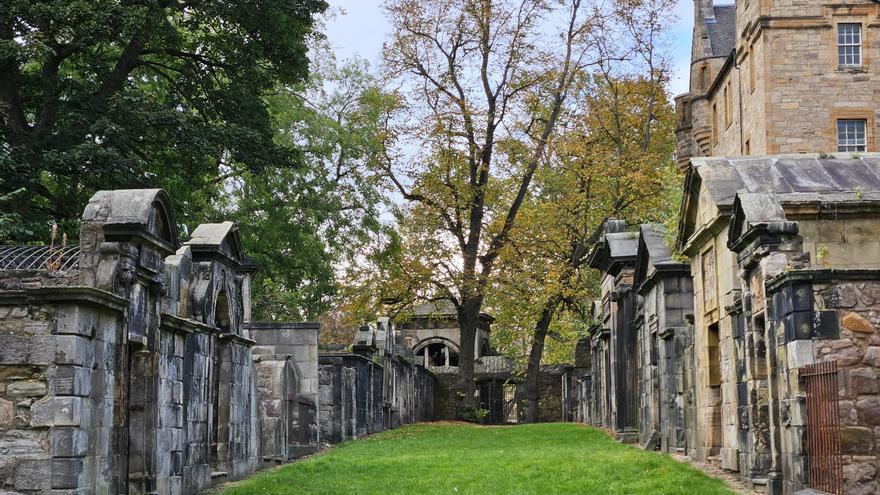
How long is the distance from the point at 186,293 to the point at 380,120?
26.4 metres

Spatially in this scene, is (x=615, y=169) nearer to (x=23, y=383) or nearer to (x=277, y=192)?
(x=277, y=192)

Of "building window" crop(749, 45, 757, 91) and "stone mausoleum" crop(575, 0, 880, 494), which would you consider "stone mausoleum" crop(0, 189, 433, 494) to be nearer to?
"stone mausoleum" crop(575, 0, 880, 494)

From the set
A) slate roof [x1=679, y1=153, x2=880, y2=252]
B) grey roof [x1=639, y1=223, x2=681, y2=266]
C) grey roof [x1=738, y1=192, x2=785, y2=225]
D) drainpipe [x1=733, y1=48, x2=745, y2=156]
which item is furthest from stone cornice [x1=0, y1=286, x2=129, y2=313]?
drainpipe [x1=733, y1=48, x2=745, y2=156]

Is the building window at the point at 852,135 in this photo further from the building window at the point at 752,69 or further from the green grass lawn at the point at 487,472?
the green grass lawn at the point at 487,472

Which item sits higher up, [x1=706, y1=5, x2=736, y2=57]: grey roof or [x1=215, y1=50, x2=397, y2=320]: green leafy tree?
[x1=706, y1=5, x2=736, y2=57]: grey roof

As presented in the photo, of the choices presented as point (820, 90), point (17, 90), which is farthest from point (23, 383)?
point (820, 90)

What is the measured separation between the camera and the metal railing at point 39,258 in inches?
504

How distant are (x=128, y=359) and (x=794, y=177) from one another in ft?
31.8

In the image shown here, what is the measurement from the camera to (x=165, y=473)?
47.3 feet

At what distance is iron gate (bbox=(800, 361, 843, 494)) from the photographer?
36.4 feet

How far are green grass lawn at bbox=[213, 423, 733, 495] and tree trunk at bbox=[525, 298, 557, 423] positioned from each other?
1324 cm

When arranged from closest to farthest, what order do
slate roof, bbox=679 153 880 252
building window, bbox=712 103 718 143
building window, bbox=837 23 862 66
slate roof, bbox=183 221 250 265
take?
slate roof, bbox=679 153 880 252
slate roof, bbox=183 221 250 265
building window, bbox=837 23 862 66
building window, bbox=712 103 718 143

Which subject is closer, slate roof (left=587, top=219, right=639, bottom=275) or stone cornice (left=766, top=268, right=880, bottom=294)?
stone cornice (left=766, top=268, right=880, bottom=294)

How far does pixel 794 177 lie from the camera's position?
53.3 ft
